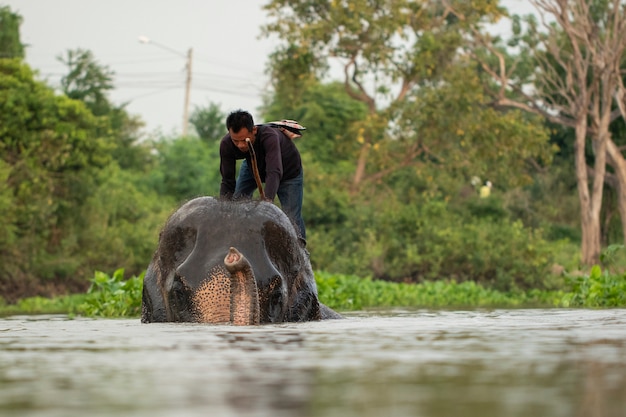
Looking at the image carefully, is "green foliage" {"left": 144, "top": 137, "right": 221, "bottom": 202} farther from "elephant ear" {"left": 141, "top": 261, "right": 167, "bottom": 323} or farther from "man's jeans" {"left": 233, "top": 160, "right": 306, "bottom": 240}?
"elephant ear" {"left": 141, "top": 261, "right": 167, "bottom": 323}

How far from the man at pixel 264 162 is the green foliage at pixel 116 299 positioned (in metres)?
3.82

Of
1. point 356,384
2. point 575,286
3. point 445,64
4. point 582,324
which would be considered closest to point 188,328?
point 582,324

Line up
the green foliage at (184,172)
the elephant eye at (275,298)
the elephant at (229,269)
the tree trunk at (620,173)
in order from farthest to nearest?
the green foliage at (184,172), the tree trunk at (620,173), the elephant eye at (275,298), the elephant at (229,269)

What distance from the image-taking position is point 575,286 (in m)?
16.0

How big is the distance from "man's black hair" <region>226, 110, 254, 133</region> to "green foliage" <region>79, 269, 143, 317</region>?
452 cm

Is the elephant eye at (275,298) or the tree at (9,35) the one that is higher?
the tree at (9,35)

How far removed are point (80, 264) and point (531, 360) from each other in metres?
28.3

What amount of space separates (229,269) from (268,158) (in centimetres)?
244

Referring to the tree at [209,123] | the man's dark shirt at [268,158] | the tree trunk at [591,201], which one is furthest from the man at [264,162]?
the tree at [209,123]

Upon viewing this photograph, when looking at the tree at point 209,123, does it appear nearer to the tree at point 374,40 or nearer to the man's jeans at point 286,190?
the tree at point 374,40

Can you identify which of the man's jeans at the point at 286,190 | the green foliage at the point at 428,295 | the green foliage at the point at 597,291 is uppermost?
the man's jeans at the point at 286,190

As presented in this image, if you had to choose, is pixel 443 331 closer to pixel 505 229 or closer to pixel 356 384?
pixel 356 384

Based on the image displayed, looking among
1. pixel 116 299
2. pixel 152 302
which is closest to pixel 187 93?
pixel 116 299

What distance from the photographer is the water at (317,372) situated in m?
3.45
